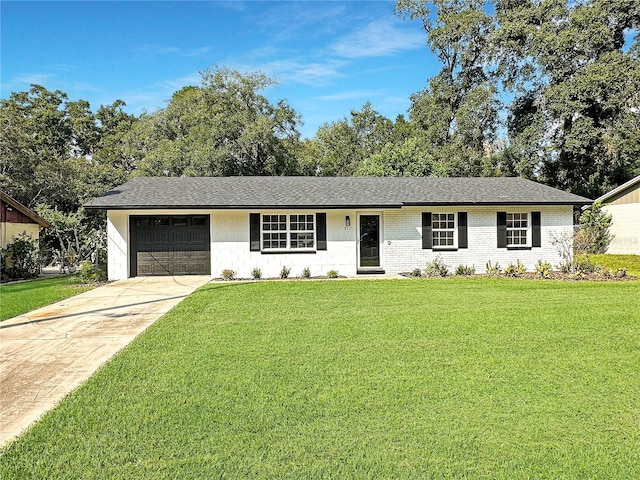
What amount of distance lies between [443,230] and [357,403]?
12488 mm

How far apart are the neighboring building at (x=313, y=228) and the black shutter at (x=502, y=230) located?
0.04 metres

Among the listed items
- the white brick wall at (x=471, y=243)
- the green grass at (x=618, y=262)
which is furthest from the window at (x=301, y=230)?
the green grass at (x=618, y=262)

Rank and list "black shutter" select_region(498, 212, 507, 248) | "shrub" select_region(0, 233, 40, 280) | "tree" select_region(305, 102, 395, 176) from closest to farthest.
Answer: "shrub" select_region(0, 233, 40, 280), "black shutter" select_region(498, 212, 507, 248), "tree" select_region(305, 102, 395, 176)

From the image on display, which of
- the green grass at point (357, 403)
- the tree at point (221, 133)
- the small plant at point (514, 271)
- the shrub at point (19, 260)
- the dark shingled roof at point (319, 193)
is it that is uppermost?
the tree at point (221, 133)

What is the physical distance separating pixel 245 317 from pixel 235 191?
858cm

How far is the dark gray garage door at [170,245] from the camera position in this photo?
14781mm

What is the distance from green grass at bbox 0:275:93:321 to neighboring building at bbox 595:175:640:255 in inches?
895

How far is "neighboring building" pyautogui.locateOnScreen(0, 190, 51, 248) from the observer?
15773 mm

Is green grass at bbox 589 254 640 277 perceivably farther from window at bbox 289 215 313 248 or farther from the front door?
window at bbox 289 215 313 248

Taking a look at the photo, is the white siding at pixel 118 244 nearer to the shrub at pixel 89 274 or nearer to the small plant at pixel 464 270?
the shrub at pixel 89 274

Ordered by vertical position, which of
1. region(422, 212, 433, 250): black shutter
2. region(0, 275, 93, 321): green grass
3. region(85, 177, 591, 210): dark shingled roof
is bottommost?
region(0, 275, 93, 321): green grass

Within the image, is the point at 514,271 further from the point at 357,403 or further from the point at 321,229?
the point at 357,403

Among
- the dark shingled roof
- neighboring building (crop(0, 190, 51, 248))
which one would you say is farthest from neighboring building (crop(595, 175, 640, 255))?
neighboring building (crop(0, 190, 51, 248))

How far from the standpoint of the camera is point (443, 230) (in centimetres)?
1577
